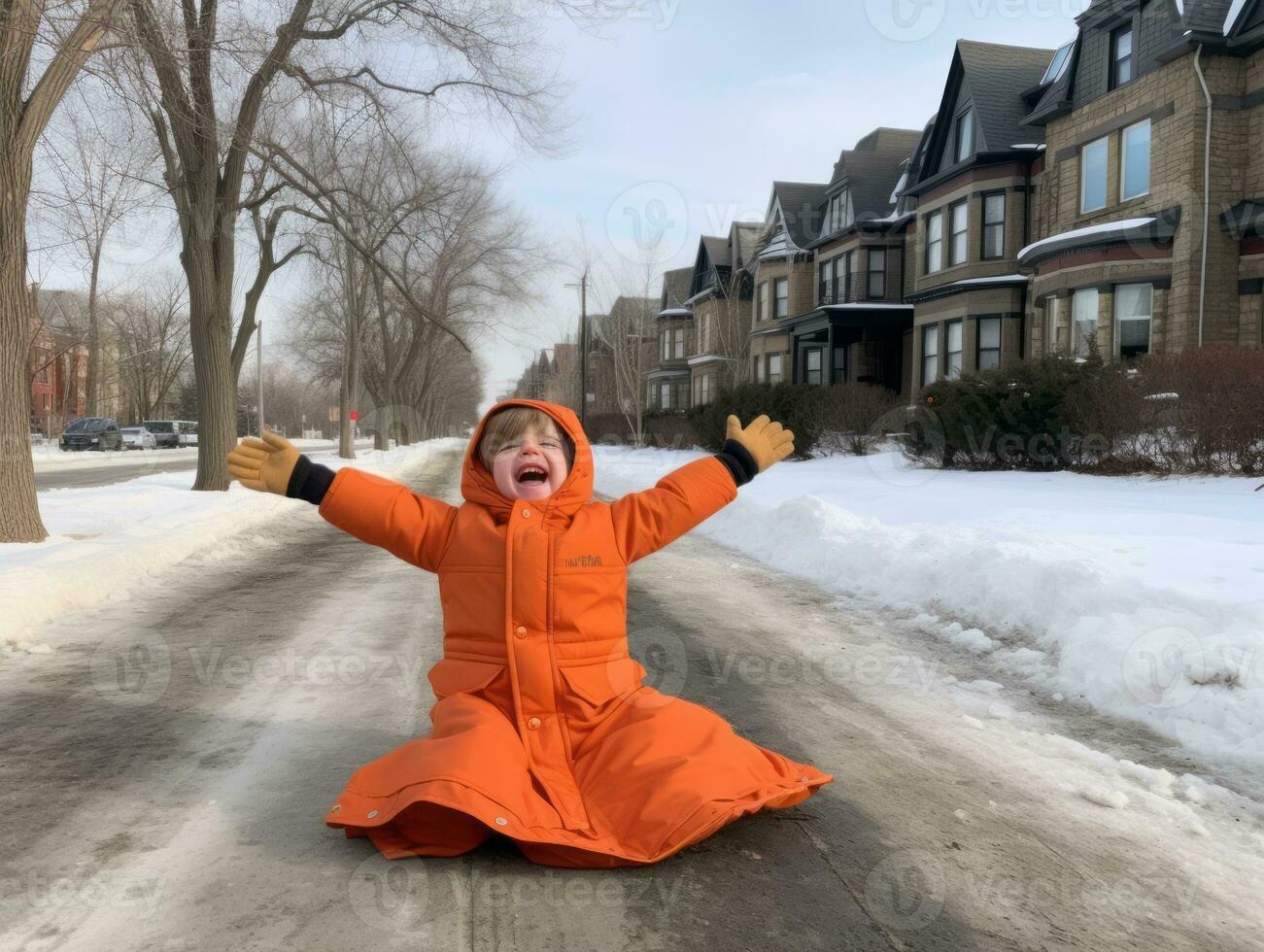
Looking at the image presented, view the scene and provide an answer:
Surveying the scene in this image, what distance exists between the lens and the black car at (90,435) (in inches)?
1639

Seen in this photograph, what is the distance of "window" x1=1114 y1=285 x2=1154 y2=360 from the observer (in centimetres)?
1834

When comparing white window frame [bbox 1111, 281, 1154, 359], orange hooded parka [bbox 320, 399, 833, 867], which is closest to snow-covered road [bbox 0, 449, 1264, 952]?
orange hooded parka [bbox 320, 399, 833, 867]

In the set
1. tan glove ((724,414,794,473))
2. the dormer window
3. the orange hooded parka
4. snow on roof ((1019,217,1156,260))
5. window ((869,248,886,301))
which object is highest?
the dormer window

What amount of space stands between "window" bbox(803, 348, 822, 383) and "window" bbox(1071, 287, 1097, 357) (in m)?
12.8

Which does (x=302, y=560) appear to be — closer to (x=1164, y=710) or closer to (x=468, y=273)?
(x=1164, y=710)

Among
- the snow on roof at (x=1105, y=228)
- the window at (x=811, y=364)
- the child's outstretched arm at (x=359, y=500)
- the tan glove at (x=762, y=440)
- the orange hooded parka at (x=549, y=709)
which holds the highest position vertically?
the snow on roof at (x=1105, y=228)

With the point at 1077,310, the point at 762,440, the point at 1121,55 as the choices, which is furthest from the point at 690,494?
the point at 1121,55

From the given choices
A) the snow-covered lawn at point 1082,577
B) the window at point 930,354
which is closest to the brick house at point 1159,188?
the window at point 930,354

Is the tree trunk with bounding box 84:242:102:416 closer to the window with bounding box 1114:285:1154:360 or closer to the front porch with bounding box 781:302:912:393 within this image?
the front porch with bounding box 781:302:912:393

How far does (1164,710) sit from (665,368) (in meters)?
47.5

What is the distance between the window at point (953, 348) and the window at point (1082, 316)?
197 inches

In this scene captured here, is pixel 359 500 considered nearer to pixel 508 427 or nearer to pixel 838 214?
pixel 508 427

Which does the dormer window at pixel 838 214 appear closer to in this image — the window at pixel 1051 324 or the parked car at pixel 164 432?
the window at pixel 1051 324

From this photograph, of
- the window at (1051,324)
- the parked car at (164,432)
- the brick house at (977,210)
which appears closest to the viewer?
the window at (1051,324)
